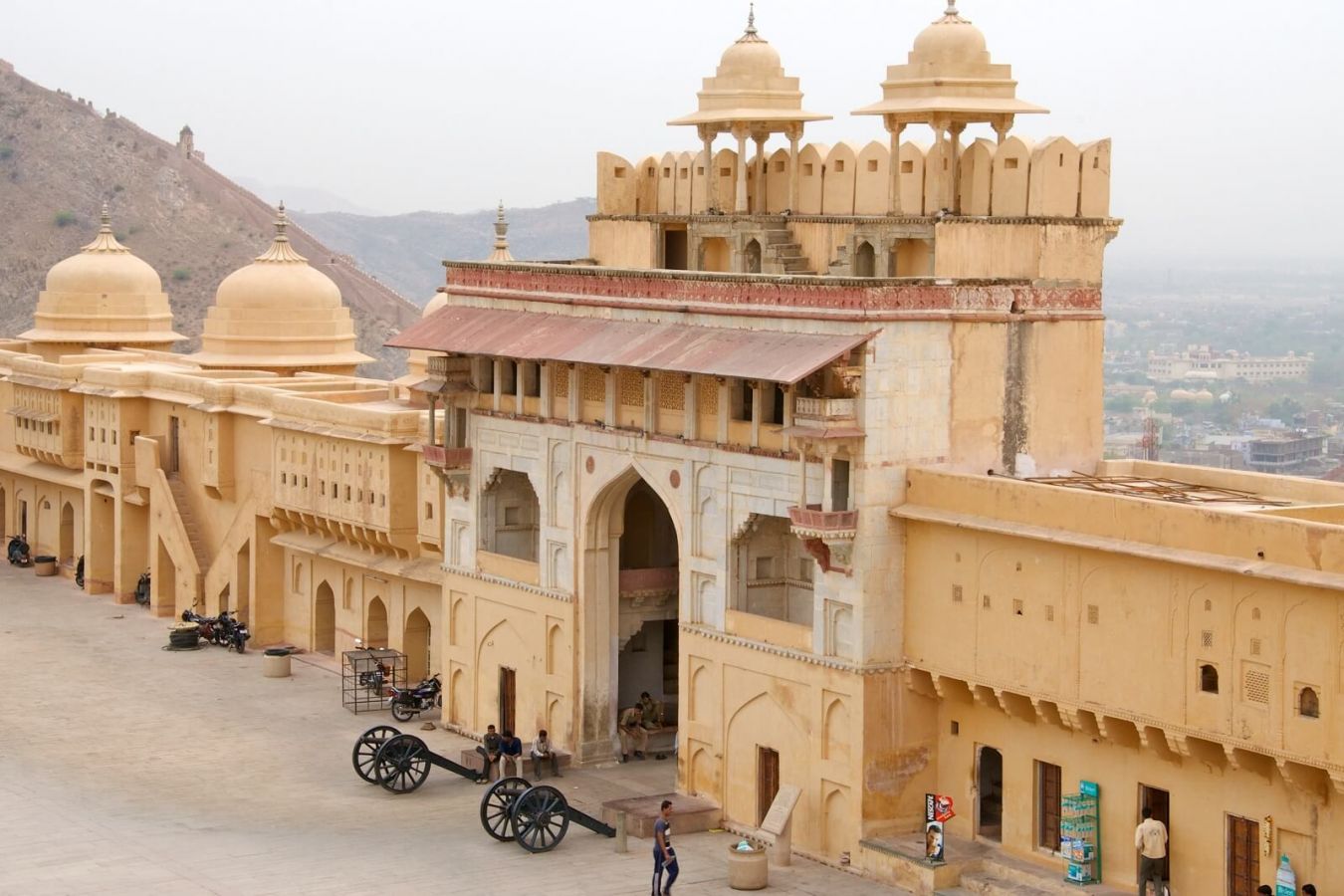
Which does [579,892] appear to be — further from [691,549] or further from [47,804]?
[47,804]

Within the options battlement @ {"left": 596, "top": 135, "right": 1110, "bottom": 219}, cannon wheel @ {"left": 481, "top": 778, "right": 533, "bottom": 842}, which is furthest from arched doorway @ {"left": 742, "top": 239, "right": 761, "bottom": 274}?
cannon wheel @ {"left": 481, "top": 778, "right": 533, "bottom": 842}

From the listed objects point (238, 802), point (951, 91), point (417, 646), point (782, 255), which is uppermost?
point (951, 91)

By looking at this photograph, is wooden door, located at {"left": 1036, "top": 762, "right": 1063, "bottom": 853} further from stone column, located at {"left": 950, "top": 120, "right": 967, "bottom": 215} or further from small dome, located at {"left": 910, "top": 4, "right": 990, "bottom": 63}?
small dome, located at {"left": 910, "top": 4, "right": 990, "bottom": 63}

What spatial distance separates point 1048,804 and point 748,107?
1248 centimetres

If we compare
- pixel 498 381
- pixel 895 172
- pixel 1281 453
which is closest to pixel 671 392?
pixel 498 381

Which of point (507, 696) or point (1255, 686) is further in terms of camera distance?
point (507, 696)

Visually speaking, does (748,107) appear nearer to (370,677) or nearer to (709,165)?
(709,165)

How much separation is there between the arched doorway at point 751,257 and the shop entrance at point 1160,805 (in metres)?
11.4

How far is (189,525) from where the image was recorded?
4753 centimetres

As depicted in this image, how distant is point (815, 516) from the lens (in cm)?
2780

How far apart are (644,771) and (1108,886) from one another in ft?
28.7

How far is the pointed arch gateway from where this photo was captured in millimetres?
32875

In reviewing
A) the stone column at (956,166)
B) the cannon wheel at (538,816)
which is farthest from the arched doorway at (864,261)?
the cannon wheel at (538,816)

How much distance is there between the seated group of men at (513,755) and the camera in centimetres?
3284
